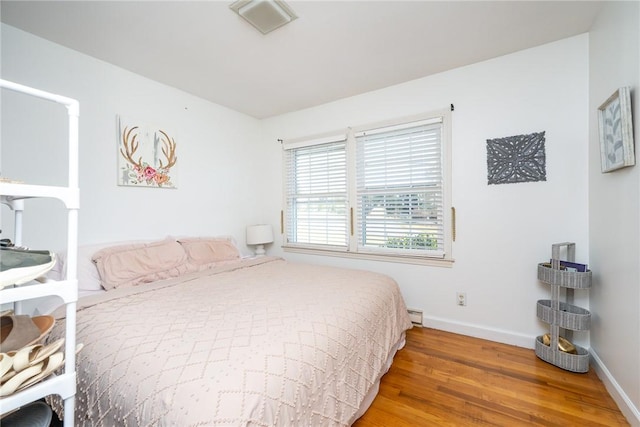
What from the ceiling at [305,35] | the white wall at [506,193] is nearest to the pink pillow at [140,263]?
the ceiling at [305,35]

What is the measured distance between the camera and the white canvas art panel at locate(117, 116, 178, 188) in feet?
8.22

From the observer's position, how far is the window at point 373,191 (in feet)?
8.90

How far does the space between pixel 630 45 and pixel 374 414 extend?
8.30ft

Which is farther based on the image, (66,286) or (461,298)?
(461,298)

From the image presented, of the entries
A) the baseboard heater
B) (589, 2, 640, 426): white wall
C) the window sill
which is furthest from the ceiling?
the baseboard heater

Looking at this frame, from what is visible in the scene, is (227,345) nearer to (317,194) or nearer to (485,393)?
(485,393)

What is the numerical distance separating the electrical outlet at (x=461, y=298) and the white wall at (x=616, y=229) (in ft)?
2.79

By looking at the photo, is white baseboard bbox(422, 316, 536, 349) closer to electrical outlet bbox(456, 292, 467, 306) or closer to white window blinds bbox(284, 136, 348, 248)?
electrical outlet bbox(456, 292, 467, 306)

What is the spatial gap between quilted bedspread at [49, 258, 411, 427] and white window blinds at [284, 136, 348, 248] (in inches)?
55.6

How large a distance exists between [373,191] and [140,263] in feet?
7.59

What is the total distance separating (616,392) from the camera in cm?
162

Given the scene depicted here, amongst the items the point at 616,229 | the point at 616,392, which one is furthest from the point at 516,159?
the point at 616,392

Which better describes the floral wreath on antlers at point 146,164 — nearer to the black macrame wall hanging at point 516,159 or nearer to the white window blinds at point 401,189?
the white window blinds at point 401,189

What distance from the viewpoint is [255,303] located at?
1659 mm
